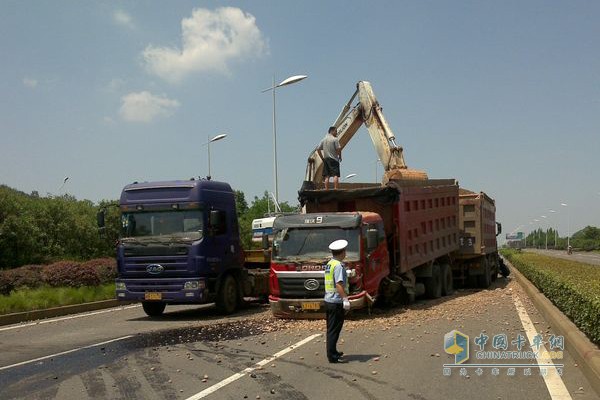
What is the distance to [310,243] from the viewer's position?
12.5m

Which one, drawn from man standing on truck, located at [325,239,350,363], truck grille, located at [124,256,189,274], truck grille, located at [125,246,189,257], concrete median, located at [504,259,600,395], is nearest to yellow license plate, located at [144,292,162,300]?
truck grille, located at [124,256,189,274]

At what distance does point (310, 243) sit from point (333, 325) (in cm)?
417

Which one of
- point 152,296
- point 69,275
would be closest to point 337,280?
point 152,296

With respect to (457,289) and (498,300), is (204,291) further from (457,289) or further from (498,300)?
(457,289)

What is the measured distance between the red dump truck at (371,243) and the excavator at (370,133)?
4.20 feet

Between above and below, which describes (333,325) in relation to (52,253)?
below

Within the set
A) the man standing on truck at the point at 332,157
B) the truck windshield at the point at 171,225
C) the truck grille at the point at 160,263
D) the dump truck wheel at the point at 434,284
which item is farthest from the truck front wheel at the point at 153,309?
the dump truck wheel at the point at 434,284

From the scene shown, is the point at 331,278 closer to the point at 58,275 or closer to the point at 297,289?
the point at 297,289

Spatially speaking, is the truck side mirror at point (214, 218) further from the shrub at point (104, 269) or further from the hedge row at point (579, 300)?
the hedge row at point (579, 300)

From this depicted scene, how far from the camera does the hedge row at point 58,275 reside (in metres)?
17.2

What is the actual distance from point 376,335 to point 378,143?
9564mm

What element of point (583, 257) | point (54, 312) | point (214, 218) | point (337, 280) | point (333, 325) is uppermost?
point (214, 218)

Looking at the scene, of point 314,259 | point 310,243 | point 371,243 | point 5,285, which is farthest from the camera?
point 5,285

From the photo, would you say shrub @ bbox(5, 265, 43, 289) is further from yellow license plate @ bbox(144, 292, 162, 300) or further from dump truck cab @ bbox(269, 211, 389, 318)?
dump truck cab @ bbox(269, 211, 389, 318)
